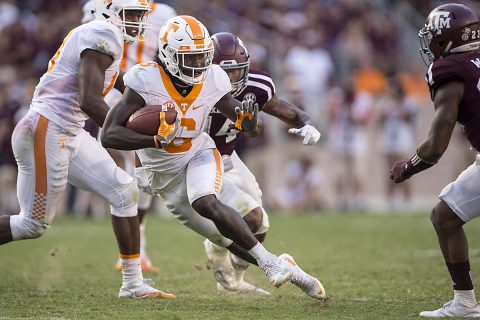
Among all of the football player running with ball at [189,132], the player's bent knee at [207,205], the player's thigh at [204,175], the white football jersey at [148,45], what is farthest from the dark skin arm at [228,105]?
the white football jersey at [148,45]

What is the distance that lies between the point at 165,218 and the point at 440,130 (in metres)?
8.09

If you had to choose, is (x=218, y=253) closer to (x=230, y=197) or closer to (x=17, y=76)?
(x=230, y=197)

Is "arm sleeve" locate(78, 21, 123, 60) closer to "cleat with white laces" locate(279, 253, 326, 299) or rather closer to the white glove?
the white glove

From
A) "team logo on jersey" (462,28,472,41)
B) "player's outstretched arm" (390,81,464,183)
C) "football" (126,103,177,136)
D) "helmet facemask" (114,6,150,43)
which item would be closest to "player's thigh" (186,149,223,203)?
"football" (126,103,177,136)

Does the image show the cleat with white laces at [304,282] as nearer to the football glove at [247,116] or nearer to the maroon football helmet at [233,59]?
the football glove at [247,116]

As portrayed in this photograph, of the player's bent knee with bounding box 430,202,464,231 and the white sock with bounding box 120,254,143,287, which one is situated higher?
the player's bent knee with bounding box 430,202,464,231

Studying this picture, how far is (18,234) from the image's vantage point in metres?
5.59

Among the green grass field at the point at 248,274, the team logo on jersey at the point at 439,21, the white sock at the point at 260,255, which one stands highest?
the team logo on jersey at the point at 439,21

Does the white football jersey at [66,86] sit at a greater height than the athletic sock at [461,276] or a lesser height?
greater

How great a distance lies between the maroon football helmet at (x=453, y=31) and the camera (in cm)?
483

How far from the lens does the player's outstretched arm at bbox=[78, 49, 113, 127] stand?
5352 millimetres

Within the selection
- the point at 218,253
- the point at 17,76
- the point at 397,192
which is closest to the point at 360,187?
the point at 397,192

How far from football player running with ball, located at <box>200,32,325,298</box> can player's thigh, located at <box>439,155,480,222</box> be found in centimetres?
101

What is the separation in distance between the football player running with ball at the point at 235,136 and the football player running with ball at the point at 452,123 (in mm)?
984
